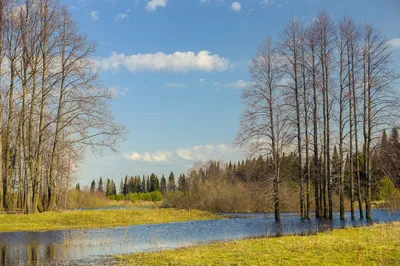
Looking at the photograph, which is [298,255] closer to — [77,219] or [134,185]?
[77,219]

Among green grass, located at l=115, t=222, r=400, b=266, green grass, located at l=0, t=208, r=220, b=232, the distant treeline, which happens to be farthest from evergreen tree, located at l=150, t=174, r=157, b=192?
green grass, located at l=115, t=222, r=400, b=266

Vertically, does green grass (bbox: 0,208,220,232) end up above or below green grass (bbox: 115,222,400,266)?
below

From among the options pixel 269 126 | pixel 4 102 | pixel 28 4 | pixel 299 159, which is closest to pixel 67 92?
pixel 4 102

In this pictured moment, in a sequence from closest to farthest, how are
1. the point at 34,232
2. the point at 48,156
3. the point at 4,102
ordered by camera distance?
the point at 34,232, the point at 4,102, the point at 48,156

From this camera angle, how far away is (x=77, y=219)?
2536 centimetres

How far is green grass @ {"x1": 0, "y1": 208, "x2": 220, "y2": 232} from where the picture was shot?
76.3 feet

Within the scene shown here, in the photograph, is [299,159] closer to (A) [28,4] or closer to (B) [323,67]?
(B) [323,67]

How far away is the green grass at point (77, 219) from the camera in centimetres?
2325

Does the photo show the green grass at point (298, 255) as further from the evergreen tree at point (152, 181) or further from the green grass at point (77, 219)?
the evergreen tree at point (152, 181)

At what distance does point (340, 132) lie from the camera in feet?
95.7

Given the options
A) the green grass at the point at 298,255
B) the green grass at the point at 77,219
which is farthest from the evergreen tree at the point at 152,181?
the green grass at the point at 298,255

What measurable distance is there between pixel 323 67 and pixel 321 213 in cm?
1142

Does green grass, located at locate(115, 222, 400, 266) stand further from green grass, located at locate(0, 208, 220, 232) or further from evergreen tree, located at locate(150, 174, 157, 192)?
evergreen tree, located at locate(150, 174, 157, 192)

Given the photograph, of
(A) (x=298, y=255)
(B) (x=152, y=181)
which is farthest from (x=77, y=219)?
(B) (x=152, y=181)
